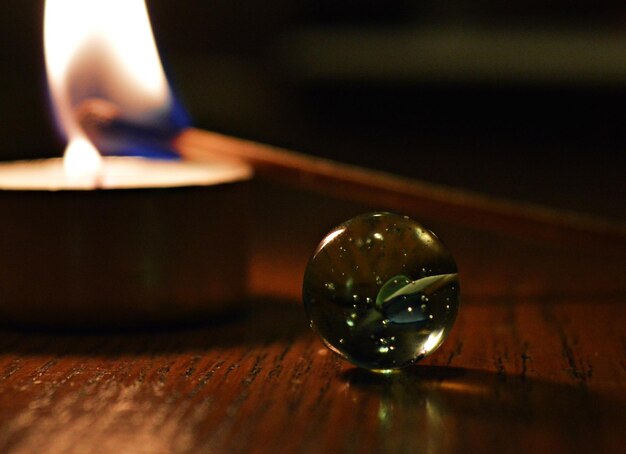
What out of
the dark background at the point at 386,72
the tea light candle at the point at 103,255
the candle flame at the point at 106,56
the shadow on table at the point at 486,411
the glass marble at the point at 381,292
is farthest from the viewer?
the dark background at the point at 386,72

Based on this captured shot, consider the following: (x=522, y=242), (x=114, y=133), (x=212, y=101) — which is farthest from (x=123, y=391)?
(x=212, y=101)

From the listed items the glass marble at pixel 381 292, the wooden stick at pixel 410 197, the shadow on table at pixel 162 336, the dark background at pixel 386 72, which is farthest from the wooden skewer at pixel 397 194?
the dark background at pixel 386 72

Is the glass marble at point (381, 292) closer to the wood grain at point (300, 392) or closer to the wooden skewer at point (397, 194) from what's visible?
the wood grain at point (300, 392)

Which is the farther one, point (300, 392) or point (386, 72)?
point (386, 72)

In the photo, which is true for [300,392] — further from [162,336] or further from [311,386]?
[162,336]

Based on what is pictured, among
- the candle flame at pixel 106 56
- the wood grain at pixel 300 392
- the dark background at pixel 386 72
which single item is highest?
the candle flame at pixel 106 56

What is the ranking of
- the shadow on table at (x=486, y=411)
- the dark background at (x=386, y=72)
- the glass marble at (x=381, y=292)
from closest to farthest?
the shadow on table at (x=486, y=411) → the glass marble at (x=381, y=292) → the dark background at (x=386, y=72)

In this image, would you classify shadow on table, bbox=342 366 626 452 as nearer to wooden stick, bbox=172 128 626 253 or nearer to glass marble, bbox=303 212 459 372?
glass marble, bbox=303 212 459 372

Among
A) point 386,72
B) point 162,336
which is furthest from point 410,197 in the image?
point 386,72

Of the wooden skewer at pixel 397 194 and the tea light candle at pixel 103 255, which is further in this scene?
the wooden skewer at pixel 397 194
